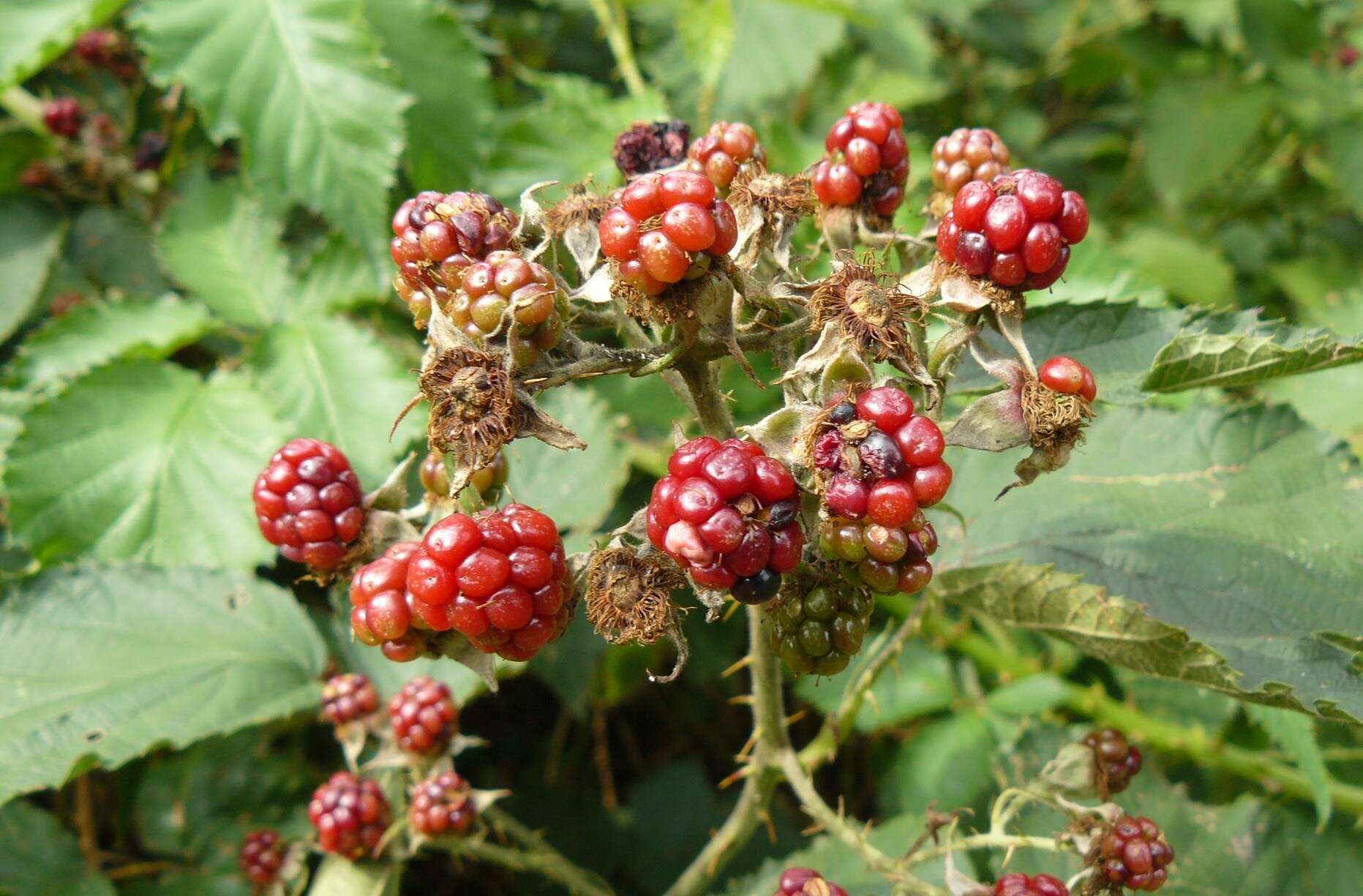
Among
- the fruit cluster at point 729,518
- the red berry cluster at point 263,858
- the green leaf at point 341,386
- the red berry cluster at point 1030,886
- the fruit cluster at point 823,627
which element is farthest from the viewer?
the green leaf at point 341,386

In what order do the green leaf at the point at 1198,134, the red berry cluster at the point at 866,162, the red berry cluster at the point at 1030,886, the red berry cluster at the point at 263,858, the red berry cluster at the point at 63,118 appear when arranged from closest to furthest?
the red berry cluster at the point at 1030,886 < the red berry cluster at the point at 866,162 < the red berry cluster at the point at 263,858 < the red berry cluster at the point at 63,118 < the green leaf at the point at 1198,134

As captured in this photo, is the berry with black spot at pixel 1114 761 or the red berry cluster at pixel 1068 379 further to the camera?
the berry with black spot at pixel 1114 761

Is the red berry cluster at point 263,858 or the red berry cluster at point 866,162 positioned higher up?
the red berry cluster at point 866,162

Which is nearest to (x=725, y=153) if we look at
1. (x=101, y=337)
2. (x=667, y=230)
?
(x=667, y=230)

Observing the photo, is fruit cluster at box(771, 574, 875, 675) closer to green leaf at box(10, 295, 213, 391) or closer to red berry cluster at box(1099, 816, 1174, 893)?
red berry cluster at box(1099, 816, 1174, 893)

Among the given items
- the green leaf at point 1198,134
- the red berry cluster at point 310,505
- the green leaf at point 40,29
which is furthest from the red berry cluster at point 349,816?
the green leaf at point 1198,134

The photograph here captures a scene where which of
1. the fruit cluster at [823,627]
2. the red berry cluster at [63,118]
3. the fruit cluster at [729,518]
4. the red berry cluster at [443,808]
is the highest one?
the fruit cluster at [729,518]

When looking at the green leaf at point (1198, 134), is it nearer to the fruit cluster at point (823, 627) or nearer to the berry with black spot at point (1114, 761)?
the berry with black spot at point (1114, 761)
